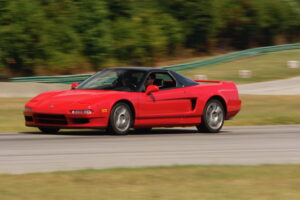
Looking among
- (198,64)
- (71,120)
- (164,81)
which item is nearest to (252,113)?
(164,81)

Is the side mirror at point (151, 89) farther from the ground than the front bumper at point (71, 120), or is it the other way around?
the side mirror at point (151, 89)

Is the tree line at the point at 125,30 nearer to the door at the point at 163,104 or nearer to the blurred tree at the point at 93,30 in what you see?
→ the blurred tree at the point at 93,30

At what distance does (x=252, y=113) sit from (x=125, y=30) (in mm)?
27384

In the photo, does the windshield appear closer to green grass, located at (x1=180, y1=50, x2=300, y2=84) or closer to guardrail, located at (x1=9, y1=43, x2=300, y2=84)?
guardrail, located at (x1=9, y1=43, x2=300, y2=84)

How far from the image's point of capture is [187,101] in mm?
14023

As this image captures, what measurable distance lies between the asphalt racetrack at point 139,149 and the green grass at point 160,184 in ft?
2.72

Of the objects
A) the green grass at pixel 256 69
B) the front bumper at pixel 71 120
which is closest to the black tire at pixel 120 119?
the front bumper at pixel 71 120

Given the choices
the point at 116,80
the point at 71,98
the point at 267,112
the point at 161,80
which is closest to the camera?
the point at 71,98

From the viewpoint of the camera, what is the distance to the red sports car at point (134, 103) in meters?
12.5

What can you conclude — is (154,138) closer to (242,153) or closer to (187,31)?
(242,153)

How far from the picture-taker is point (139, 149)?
10.6 m

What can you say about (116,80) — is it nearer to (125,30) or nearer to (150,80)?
(150,80)

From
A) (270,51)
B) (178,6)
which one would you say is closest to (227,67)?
(270,51)

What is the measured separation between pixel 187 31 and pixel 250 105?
28.5 meters
